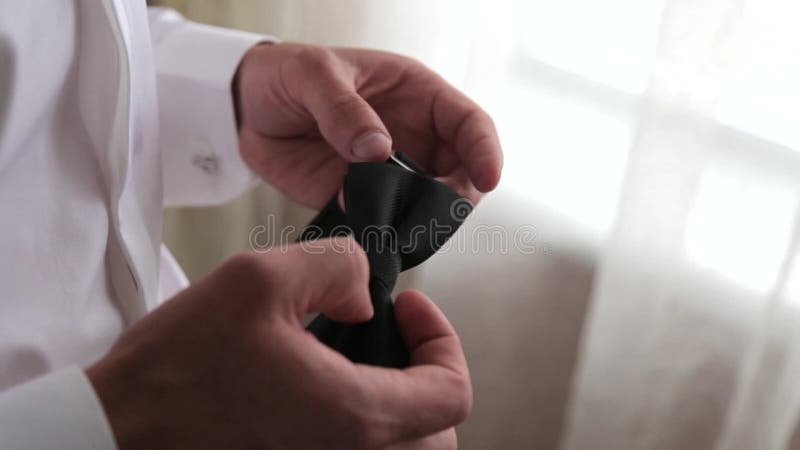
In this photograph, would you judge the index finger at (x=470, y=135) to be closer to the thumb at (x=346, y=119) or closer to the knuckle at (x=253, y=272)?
the thumb at (x=346, y=119)

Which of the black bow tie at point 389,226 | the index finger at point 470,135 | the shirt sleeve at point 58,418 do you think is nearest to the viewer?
the shirt sleeve at point 58,418

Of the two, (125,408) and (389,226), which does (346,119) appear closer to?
(389,226)

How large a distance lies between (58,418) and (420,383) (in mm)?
164

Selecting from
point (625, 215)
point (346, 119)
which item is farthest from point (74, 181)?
point (625, 215)

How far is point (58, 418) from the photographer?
14.1 inches

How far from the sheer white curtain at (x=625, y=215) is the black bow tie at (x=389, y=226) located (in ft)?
0.81

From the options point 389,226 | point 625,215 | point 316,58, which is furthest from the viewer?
point 625,215

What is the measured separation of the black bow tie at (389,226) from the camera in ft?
1.54

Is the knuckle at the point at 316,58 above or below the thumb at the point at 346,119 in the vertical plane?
above

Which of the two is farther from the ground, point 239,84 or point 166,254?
point 239,84

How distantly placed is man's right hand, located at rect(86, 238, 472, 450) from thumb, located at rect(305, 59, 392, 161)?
16 cm

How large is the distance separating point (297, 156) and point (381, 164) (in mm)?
205

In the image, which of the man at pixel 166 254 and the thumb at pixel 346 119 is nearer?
the man at pixel 166 254

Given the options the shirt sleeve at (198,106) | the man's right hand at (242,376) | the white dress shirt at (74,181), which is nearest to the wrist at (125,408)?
the man's right hand at (242,376)
